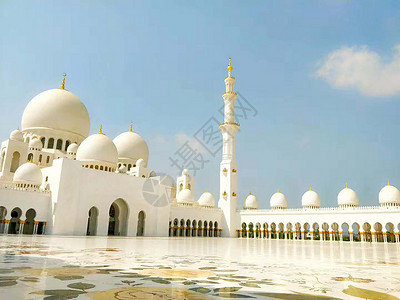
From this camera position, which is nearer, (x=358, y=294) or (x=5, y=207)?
(x=358, y=294)

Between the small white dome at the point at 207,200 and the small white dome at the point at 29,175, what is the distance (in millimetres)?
18636

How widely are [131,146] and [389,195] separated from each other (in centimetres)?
2382

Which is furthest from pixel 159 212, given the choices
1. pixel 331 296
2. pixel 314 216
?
pixel 331 296

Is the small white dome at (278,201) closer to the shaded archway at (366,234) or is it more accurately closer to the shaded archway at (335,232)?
the shaded archway at (335,232)

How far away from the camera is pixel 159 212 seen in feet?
82.7

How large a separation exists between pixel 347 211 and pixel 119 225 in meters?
19.2

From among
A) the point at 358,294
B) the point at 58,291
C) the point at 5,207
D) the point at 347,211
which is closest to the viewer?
the point at 58,291

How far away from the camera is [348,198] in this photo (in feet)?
101

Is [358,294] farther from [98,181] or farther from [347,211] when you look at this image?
[347,211]

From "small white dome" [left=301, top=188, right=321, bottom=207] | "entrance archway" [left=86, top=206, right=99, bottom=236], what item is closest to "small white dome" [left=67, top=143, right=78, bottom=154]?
"entrance archway" [left=86, top=206, right=99, bottom=236]

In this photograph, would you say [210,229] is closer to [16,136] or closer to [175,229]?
[175,229]

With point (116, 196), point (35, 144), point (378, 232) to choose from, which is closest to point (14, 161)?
point (35, 144)

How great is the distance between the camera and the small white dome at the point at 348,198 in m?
30.6

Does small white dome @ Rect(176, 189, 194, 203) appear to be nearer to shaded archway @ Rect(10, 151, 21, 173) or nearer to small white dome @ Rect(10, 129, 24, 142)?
shaded archway @ Rect(10, 151, 21, 173)
